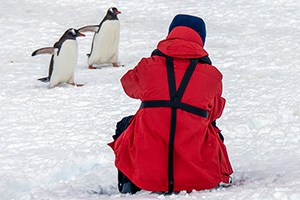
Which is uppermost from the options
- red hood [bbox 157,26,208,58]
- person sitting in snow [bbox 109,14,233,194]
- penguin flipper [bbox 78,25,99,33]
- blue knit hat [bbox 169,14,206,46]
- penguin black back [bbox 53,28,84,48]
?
blue knit hat [bbox 169,14,206,46]

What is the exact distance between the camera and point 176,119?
272 cm

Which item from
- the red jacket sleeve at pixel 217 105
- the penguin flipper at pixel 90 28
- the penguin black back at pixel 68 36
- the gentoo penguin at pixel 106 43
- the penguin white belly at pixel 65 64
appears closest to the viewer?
the red jacket sleeve at pixel 217 105

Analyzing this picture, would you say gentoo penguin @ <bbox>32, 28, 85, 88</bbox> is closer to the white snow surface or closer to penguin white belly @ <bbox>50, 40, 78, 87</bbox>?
penguin white belly @ <bbox>50, 40, 78, 87</bbox>

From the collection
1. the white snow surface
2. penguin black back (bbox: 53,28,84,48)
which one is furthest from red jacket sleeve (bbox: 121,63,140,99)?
penguin black back (bbox: 53,28,84,48)

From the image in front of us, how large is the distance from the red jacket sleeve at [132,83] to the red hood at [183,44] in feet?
0.54

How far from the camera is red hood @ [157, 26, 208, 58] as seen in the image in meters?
2.76

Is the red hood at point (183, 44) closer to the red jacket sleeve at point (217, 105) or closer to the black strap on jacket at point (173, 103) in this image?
the black strap on jacket at point (173, 103)

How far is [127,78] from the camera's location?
2.88 metres

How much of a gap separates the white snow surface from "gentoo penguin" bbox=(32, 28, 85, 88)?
156 mm

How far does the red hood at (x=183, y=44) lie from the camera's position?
9.06 feet

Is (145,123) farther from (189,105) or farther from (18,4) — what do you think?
(18,4)

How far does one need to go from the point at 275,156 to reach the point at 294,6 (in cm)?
601

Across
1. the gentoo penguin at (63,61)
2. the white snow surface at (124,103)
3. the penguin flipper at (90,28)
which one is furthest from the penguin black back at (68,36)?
the penguin flipper at (90,28)

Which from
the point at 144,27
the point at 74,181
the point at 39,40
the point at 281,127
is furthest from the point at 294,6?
the point at 74,181
